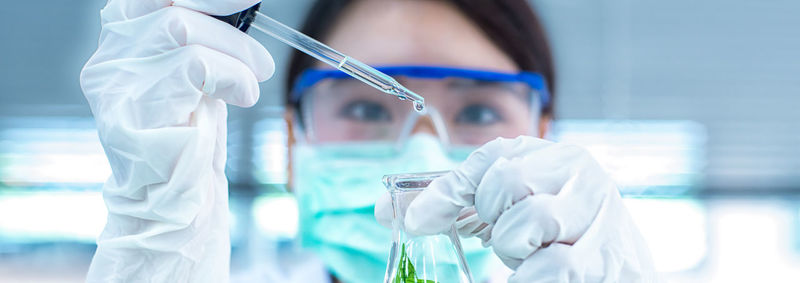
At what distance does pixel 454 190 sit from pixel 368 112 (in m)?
0.84

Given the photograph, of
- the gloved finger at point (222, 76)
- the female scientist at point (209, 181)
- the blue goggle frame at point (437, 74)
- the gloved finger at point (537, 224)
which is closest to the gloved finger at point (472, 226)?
the female scientist at point (209, 181)

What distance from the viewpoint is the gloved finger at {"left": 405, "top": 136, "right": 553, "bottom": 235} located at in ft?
2.31

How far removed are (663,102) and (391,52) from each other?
8.73 feet

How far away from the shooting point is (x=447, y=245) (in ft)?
2.42

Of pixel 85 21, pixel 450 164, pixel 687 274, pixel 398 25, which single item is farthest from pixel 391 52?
pixel 687 274

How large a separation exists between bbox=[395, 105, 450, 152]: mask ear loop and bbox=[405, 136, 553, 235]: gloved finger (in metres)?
0.68

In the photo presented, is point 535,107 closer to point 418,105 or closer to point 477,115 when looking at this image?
point 477,115

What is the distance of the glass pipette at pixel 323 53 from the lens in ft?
2.78

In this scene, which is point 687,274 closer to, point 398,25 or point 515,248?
point 398,25

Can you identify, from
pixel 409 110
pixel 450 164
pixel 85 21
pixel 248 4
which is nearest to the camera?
pixel 248 4

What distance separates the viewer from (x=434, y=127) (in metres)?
1.47

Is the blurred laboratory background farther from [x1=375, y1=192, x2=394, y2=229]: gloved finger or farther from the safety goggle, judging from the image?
[x1=375, y1=192, x2=394, y2=229]: gloved finger

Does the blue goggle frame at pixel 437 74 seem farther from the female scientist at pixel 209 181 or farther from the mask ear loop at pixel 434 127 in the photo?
the female scientist at pixel 209 181

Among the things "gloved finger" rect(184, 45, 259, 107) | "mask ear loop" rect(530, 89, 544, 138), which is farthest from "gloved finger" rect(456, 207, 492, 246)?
"mask ear loop" rect(530, 89, 544, 138)
